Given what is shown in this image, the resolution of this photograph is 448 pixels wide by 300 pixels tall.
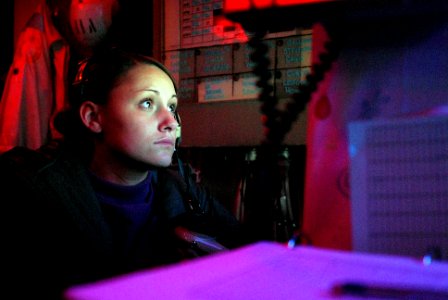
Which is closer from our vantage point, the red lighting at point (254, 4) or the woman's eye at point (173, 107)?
the red lighting at point (254, 4)

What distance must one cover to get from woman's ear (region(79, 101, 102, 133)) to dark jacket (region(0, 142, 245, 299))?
0.17 m

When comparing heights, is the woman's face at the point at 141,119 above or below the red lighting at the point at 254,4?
below

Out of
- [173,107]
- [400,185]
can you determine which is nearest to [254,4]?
[400,185]

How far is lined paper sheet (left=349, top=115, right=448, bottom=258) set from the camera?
461 millimetres

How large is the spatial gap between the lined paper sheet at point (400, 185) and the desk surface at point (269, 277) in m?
0.07

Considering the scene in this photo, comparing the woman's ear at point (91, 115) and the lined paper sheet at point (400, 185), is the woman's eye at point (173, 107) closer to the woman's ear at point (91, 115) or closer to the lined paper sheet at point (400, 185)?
the woman's ear at point (91, 115)

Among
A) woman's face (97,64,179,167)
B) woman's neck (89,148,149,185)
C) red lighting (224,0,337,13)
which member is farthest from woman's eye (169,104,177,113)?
red lighting (224,0,337,13)

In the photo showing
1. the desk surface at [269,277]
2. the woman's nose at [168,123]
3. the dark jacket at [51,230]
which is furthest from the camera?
the woman's nose at [168,123]

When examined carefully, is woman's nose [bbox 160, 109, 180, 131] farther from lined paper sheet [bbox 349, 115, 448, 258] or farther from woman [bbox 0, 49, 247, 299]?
lined paper sheet [bbox 349, 115, 448, 258]

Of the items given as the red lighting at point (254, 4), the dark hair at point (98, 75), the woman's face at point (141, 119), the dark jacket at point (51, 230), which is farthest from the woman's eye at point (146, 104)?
the red lighting at point (254, 4)

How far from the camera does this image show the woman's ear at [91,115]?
131 cm

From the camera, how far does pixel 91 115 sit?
1.32m

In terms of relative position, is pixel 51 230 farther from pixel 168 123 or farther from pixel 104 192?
pixel 168 123

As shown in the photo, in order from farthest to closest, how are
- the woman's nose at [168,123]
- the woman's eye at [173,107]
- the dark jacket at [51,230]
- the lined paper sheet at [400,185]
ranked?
the woman's eye at [173,107] < the woman's nose at [168,123] < the dark jacket at [51,230] < the lined paper sheet at [400,185]
